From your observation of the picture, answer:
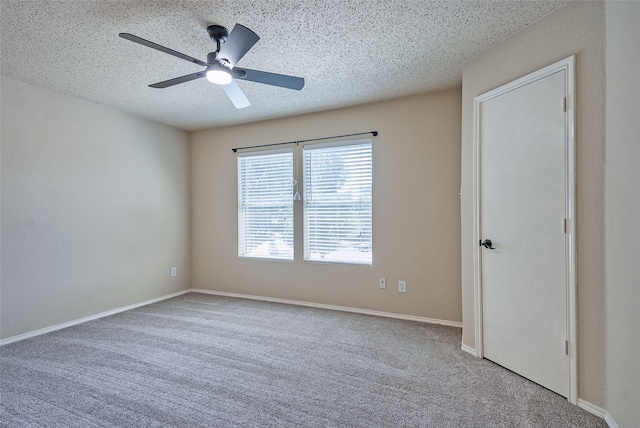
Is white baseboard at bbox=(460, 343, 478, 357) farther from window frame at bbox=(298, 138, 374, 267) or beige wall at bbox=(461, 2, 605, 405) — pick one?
window frame at bbox=(298, 138, 374, 267)

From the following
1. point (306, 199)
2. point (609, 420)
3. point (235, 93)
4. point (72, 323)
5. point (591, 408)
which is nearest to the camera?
point (609, 420)

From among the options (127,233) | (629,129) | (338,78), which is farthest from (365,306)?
(127,233)

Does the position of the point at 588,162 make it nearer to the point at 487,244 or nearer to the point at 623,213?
the point at 623,213

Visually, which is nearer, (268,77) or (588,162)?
(588,162)

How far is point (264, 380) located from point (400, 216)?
7.22 feet

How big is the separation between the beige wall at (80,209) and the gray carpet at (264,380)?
0.47 metres

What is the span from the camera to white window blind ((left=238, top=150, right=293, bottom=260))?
4.11m

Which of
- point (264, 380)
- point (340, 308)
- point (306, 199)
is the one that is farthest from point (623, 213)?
point (306, 199)

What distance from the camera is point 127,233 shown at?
3.88 metres

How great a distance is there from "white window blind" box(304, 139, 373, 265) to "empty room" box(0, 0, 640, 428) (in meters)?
0.03

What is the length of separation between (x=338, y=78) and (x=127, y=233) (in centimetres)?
324

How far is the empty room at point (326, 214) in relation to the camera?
5.89 ft

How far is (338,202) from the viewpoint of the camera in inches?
A: 149

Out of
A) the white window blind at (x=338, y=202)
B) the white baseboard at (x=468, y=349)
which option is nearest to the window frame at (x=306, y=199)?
the white window blind at (x=338, y=202)
